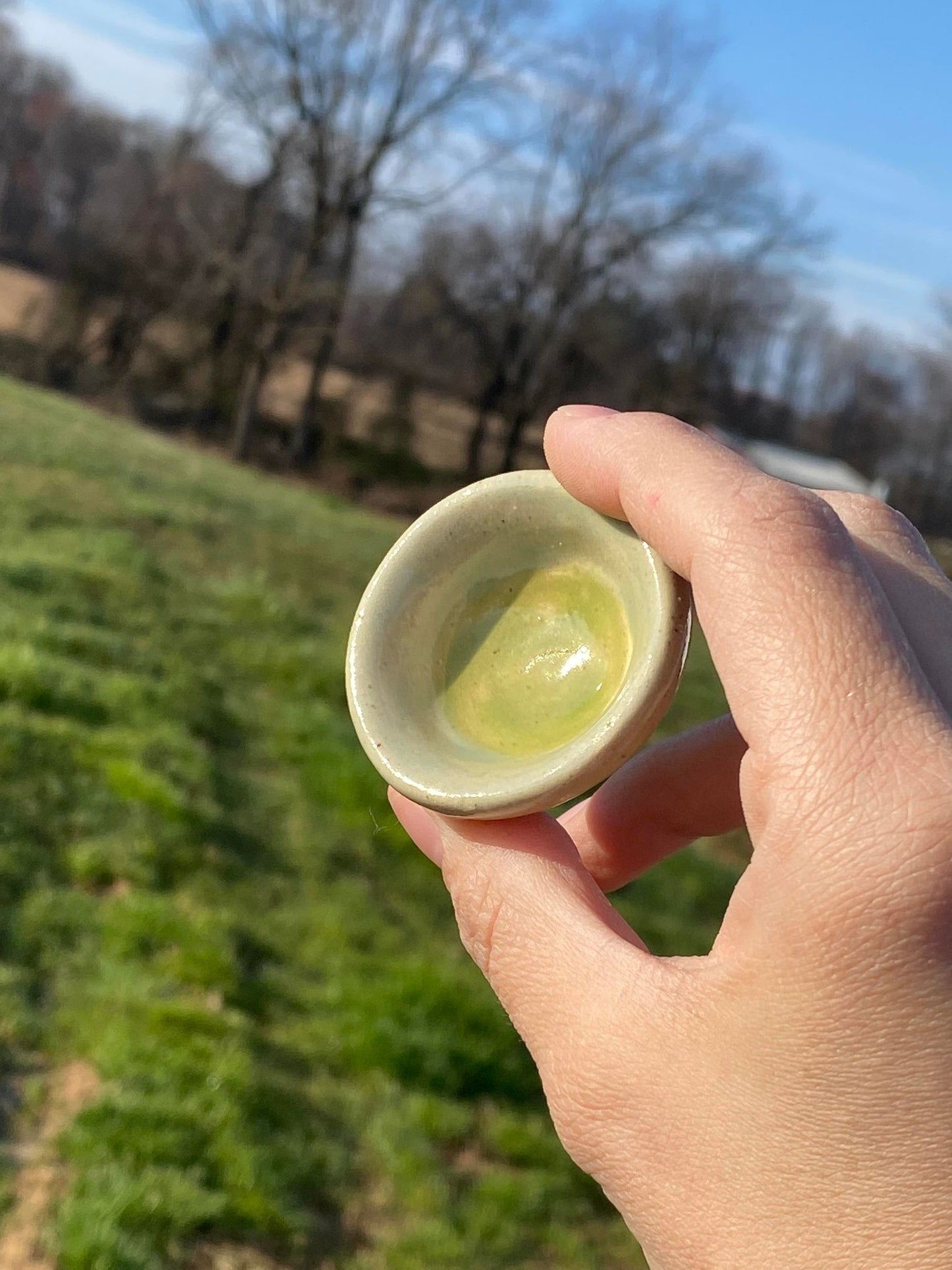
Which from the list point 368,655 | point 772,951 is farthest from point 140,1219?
point 772,951

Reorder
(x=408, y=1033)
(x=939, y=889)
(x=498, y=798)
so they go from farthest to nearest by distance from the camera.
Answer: (x=408, y=1033)
(x=498, y=798)
(x=939, y=889)

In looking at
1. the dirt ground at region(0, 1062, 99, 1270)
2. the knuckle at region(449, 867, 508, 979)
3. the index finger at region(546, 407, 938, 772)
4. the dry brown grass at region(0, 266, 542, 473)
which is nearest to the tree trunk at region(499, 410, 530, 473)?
the dry brown grass at region(0, 266, 542, 473)

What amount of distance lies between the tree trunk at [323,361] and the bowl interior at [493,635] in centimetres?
2568

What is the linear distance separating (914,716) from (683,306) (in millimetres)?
30771

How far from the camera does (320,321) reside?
29625 millimetres

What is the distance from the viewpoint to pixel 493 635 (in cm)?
236

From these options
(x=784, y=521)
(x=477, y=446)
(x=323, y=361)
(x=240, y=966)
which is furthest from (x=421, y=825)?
(x=477, y=446)

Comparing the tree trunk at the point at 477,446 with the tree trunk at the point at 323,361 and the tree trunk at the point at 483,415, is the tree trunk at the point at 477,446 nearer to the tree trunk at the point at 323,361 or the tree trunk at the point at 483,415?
the tree trunk at the point at 483,415

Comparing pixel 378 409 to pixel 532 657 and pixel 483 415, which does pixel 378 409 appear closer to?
pixel 483 415

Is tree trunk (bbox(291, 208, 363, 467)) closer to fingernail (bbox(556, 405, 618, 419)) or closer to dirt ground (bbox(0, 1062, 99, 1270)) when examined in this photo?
dirt ground (bbox(0, 1062, 99, 1270))

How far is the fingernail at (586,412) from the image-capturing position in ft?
6.79

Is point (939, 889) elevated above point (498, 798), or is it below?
above

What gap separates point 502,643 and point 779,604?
2.65ft

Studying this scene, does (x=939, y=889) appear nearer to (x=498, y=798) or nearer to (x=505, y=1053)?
(x=498, y=798)
